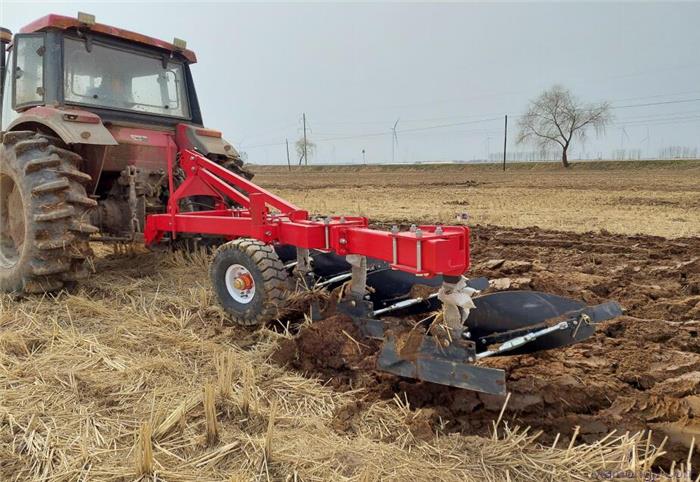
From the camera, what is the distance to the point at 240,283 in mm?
3545

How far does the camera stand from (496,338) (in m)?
2.95

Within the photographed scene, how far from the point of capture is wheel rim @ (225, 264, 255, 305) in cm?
354

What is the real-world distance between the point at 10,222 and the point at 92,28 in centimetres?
195

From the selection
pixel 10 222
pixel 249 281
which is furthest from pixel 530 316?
pixel 10 222

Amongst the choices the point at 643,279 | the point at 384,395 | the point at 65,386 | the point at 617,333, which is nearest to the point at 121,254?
the point at 65,386

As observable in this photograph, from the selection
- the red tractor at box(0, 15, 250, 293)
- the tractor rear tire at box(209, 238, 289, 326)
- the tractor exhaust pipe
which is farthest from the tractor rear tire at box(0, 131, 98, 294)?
the tractor rear tire at box(209, 238, 289, 326)

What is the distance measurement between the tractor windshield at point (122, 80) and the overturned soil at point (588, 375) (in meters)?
3.37

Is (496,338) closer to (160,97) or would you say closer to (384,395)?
(384,395)

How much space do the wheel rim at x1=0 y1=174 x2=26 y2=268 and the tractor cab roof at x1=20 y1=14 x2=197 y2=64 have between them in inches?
54.4

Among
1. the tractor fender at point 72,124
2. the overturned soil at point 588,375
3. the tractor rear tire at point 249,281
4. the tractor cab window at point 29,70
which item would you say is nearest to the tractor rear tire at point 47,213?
the tractor fender at point 72,124

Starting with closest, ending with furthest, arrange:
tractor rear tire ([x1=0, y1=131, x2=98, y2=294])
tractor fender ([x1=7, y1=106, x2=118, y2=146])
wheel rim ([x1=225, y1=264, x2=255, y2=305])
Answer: wheel rim ([x1=225, y1=264, x2=255, y2=305])
tractor rear tire ([x1=0, y1=131, x2=98, y2=294])
tractor fender ([x1=7, y1=106, x2=118, y2=146])

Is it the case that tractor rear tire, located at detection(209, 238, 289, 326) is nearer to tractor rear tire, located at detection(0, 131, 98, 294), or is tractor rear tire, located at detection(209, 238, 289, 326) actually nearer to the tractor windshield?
tractor rear tire, located at detection(0, 131, 98, 294)

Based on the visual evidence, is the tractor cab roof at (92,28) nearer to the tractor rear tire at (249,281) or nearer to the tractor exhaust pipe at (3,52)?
the tractor exhaust pipe at (3,52)

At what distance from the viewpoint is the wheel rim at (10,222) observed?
15.4 feet
